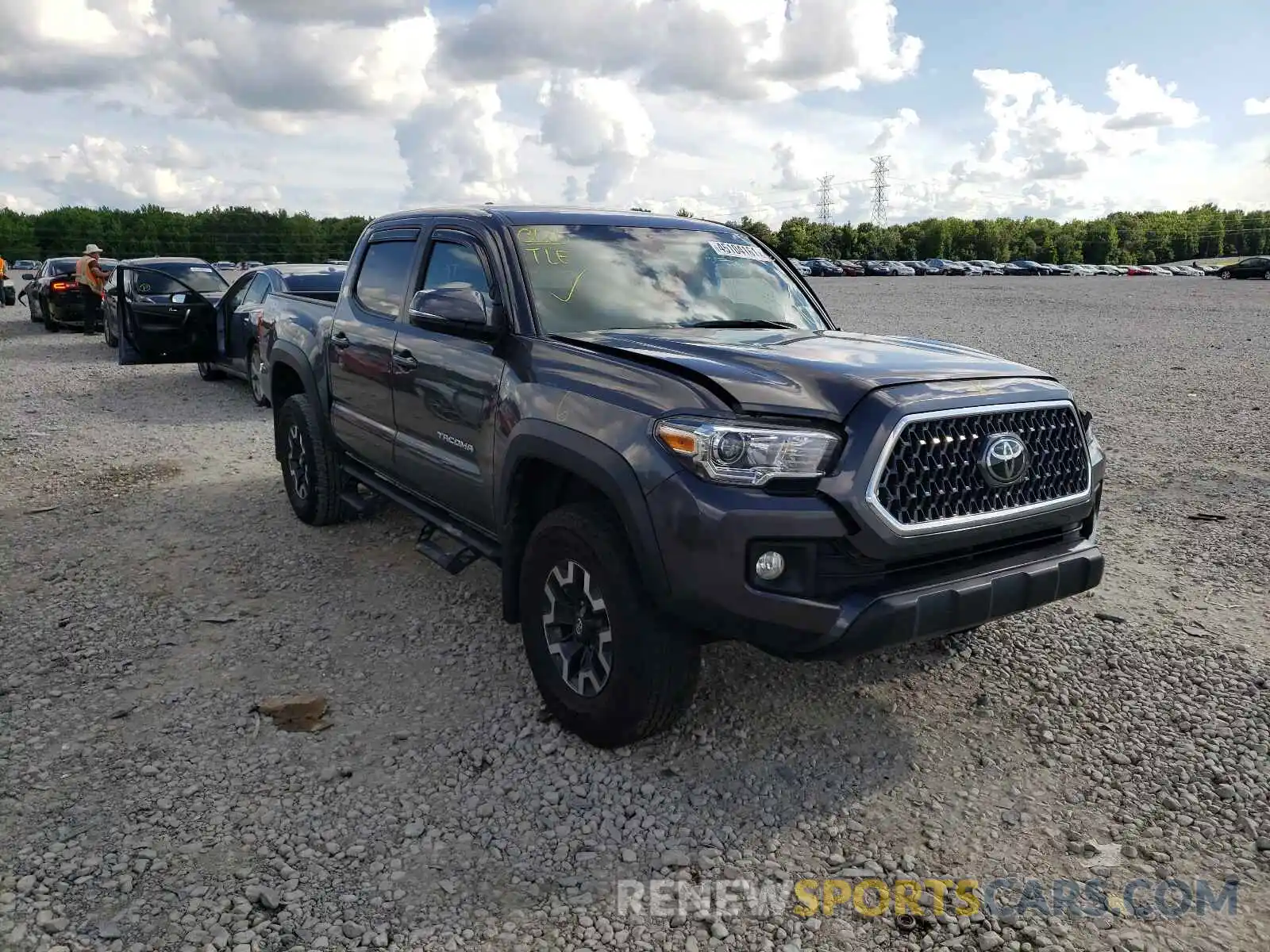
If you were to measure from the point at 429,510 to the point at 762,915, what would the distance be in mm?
2751

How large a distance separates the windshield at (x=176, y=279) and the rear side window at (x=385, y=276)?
8346 mm

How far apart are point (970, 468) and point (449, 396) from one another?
2284 millimetres

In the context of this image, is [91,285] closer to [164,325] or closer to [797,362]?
[164,325]

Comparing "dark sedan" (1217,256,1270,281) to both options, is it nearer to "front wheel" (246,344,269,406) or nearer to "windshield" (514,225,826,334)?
"front wheel" (246,344,269,406)

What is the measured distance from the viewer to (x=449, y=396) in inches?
174

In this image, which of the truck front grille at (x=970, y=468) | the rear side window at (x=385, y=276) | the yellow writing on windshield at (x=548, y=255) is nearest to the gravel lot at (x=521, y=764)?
the truck front grille at (x=970, y=468)

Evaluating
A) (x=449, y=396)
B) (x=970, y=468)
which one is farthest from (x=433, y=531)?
(x=970, y=468)

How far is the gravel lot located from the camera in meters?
2.80

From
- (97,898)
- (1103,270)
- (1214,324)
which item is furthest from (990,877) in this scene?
(1103,270)

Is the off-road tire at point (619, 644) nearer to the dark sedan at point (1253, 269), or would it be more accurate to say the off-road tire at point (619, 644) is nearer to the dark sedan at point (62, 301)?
the dark sedan at point (62, 301)

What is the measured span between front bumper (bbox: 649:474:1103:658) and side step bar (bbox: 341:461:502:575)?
4.62 ft

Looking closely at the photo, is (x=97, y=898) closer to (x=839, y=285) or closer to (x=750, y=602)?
(x=750, y=602)

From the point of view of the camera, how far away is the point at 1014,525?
334cm

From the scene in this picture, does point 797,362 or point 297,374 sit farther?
point 297,374
